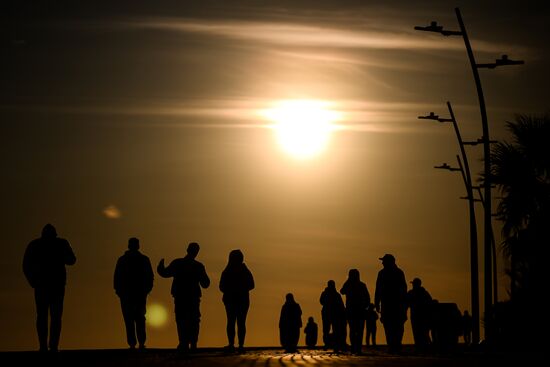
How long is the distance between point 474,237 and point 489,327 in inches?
464

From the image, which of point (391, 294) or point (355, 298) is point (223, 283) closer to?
point (391, 294)

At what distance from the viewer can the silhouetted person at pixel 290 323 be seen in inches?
1202

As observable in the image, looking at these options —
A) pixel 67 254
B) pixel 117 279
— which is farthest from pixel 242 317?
pixel 67 254

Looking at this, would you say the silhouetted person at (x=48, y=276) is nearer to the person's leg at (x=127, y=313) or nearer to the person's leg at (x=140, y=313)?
the person's leg at (x=127, y=313)

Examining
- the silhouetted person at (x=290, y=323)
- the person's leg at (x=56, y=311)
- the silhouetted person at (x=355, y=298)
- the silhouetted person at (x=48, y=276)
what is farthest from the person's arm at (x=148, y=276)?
the silhouetted person at (x=290, y=323)

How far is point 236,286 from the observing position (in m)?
25.2

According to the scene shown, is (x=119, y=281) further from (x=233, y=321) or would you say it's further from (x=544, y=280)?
(x=544, y=280)

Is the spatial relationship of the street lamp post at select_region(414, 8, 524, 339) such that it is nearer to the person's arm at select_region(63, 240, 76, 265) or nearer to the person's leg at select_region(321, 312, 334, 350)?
the person's leg at select_region(321, 312, 334, 350)

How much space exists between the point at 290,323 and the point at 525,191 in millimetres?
6810

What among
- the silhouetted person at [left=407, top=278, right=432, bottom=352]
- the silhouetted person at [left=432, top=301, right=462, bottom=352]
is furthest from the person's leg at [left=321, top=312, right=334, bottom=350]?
the silhouetted person at [left=432, top=301, right=462, bottom=352]

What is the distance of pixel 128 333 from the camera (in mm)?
22984

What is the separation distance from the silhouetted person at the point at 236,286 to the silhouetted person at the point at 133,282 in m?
2.75

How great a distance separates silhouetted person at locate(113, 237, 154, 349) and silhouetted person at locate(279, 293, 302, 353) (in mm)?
8079

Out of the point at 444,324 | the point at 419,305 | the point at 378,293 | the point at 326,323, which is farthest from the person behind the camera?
the point at 326,323
